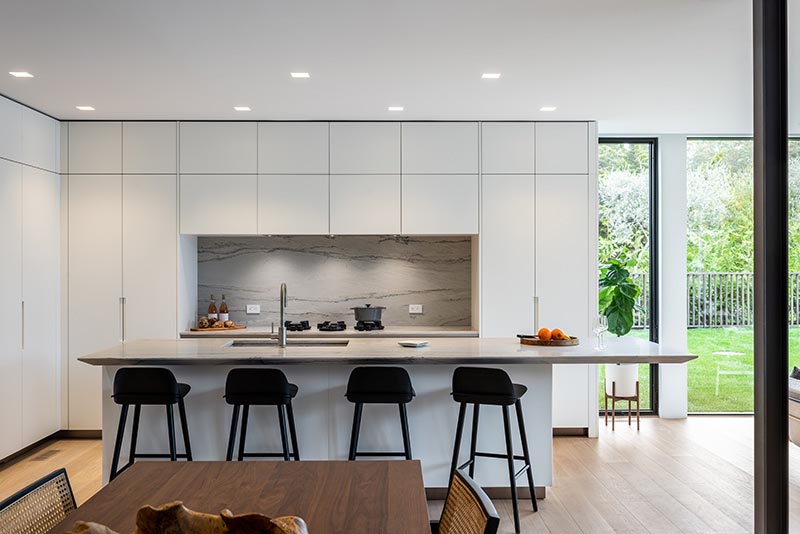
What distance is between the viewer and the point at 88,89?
4789mm

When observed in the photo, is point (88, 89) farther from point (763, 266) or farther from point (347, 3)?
point (763, 266)

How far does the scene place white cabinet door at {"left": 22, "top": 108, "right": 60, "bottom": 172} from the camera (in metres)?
5.25

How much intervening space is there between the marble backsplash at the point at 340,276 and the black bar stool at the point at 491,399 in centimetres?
251

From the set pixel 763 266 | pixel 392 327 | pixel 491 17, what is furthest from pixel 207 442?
pixel 763 266

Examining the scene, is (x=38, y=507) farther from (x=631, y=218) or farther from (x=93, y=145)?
(x=631, y=218)

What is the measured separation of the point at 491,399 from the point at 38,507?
2.46 metres

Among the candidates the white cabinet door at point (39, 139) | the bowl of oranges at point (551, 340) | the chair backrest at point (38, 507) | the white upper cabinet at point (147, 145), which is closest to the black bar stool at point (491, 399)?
the bowl of oranges at point (551, 340)

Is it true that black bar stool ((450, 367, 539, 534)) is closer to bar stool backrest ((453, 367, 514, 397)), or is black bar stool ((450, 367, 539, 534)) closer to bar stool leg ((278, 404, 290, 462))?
bar stool backrest ((453, 367, 514, 397))

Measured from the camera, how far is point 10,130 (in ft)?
16.5

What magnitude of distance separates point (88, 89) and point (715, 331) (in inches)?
226

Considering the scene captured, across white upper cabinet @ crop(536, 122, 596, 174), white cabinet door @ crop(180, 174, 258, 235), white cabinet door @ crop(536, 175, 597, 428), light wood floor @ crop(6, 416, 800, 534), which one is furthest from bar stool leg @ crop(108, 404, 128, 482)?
white upper cabinet @ crop(536, 122, 596, 174)

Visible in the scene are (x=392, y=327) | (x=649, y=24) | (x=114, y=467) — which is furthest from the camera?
(x=392, y=327)

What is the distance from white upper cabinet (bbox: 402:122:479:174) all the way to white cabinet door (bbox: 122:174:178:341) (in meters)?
2.04

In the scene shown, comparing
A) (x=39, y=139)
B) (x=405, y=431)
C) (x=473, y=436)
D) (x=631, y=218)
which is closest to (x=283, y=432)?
(x=405, y=431)
